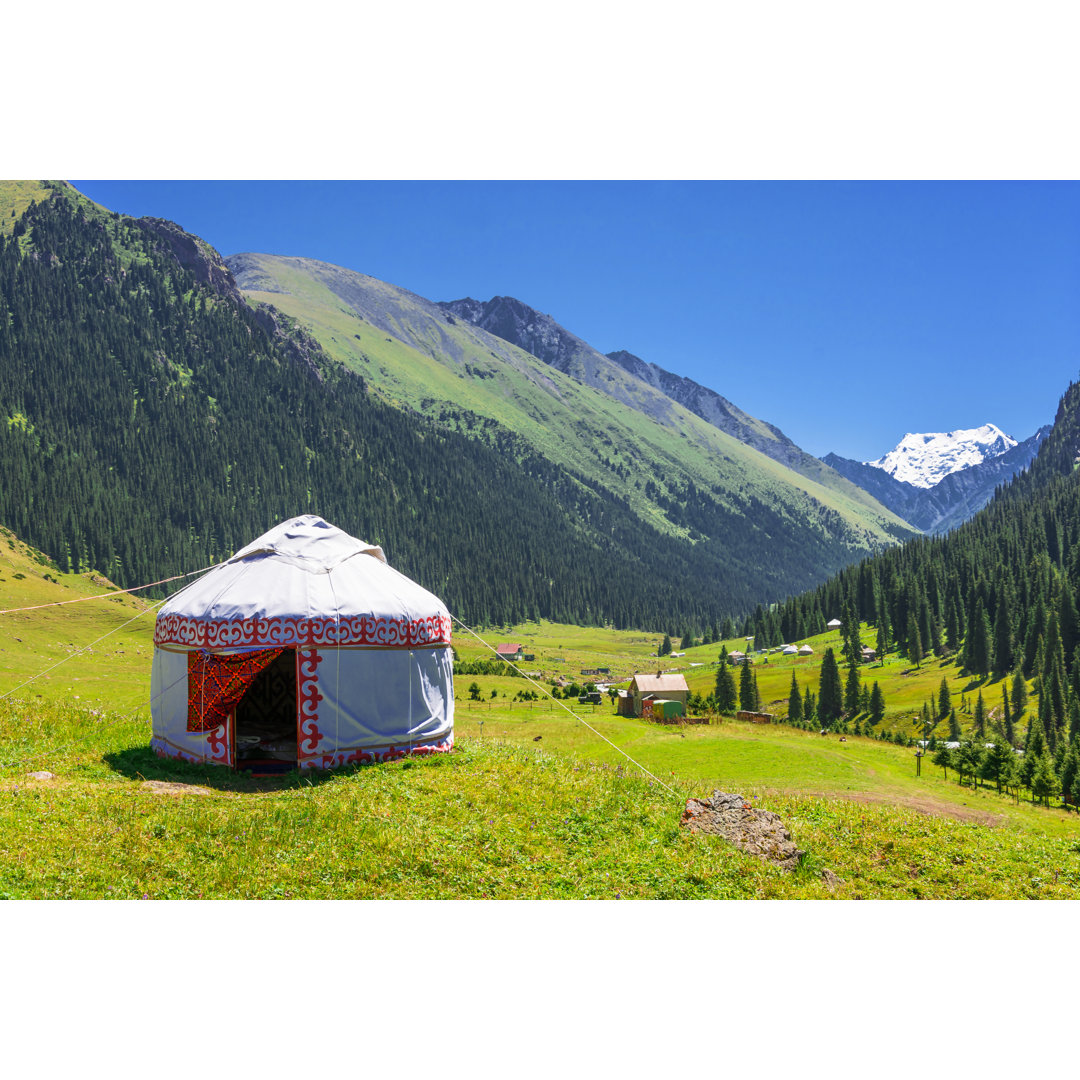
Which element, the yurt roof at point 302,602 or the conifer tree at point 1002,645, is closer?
the yurt roof at point 302,602

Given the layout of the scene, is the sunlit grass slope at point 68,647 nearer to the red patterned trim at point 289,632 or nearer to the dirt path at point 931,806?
the red patterned trim at point 289,632

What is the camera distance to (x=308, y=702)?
15.2 metres

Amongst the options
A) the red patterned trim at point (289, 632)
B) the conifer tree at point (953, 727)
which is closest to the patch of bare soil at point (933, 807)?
the red patterned trim at point (289, 632)

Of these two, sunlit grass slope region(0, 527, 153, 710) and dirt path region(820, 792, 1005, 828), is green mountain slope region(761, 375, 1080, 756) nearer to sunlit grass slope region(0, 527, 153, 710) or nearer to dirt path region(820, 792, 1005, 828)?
dirt path region(820, 792, 1005, 828)

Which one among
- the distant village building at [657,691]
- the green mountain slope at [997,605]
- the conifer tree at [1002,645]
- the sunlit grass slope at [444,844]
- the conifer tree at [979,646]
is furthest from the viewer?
the conifer tree at [979,646]

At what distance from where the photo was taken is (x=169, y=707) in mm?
16031

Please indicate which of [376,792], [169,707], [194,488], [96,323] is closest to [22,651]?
[169,707]

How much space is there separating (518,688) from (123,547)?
77445 mm

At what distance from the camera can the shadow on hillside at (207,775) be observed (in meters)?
14.1

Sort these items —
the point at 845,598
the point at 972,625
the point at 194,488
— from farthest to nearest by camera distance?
1. the point at 194,488
2. the point at 845,598
3. the point at 972,625

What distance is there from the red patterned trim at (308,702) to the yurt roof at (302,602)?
358 mm

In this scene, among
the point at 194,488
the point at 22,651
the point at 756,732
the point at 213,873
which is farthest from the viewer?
the point at 194,488

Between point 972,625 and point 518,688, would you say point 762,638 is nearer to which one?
point 972,625

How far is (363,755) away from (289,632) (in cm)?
296
